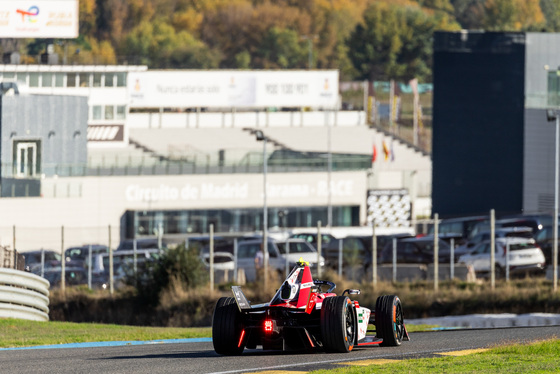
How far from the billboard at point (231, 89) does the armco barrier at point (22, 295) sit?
244ft

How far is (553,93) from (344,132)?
41.5 meters

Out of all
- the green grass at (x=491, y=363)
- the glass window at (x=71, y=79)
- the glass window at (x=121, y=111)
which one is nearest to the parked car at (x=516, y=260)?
the green grass at (x=491, y=363)

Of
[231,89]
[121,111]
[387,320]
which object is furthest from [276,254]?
[231,89]

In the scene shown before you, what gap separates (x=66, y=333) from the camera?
25.4 metres

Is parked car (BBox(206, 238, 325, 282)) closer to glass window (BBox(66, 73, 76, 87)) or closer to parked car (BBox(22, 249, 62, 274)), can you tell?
parked car (BBox(22, 249, 62, 274))

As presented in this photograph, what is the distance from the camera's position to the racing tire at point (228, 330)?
18891mm

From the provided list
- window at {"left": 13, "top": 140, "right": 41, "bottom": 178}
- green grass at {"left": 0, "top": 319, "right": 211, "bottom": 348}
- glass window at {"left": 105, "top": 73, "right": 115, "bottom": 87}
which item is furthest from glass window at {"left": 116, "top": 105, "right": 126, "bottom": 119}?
green grass at {"left": 0, "top": 319, "right": 211, "bottom": 348}

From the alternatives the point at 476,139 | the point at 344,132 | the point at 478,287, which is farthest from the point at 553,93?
the point at 344,132

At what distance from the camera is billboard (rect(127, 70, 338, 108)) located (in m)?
105

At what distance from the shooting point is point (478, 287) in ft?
122

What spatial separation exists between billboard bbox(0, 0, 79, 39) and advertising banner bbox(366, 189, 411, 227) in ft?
96.1

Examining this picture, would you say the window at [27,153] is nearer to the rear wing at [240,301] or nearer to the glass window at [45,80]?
the glass window at [45,80]

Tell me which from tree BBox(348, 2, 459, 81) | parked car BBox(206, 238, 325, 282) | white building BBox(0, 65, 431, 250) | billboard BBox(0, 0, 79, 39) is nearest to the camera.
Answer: parked car BBox(206, 238, 325, 282)

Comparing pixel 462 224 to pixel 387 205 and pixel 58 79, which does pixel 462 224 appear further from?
pixel 58 79
